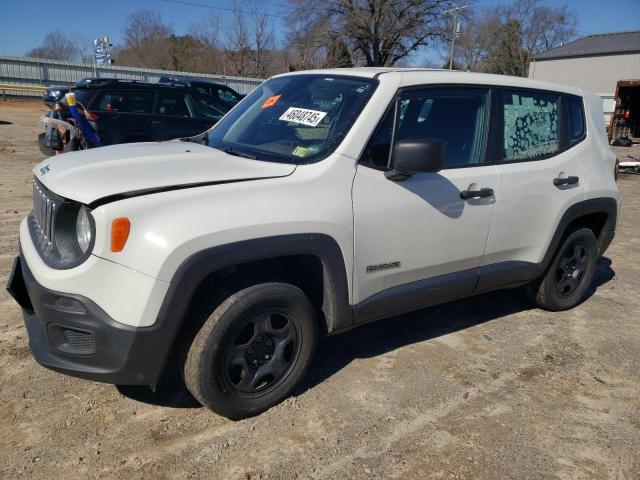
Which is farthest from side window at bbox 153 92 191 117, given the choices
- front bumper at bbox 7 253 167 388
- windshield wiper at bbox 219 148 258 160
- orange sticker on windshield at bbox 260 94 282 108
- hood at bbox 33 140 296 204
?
front bumper at bbox 7 253 167 388

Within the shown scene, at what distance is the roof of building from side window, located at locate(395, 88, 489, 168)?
44.5 metres

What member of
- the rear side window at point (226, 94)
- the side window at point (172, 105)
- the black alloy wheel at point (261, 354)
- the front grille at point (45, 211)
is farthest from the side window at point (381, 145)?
the rear side window at point (226, 94)

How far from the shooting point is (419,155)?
2.82 meters

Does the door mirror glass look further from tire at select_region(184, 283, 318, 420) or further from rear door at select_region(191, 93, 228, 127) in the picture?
rear door at select_region(191, 93, 228, 127)

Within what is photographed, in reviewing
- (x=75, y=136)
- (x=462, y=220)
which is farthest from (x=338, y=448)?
(x=75, y=136)

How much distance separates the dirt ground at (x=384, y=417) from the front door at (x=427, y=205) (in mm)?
535

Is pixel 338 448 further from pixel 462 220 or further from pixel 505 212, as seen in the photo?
pixel 505 212

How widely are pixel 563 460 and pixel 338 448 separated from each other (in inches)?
44.1

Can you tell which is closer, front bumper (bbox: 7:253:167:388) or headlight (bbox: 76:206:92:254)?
front bumper (bbox: 7:253:167:388)

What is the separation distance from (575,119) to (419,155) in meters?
2.04

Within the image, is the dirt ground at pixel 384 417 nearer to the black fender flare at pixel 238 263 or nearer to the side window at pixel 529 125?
the black fender flare at pixel 238 263

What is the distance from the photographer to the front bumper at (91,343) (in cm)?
233

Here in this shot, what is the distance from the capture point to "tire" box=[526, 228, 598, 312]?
168 inches

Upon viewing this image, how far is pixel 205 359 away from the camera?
253 centimetres
